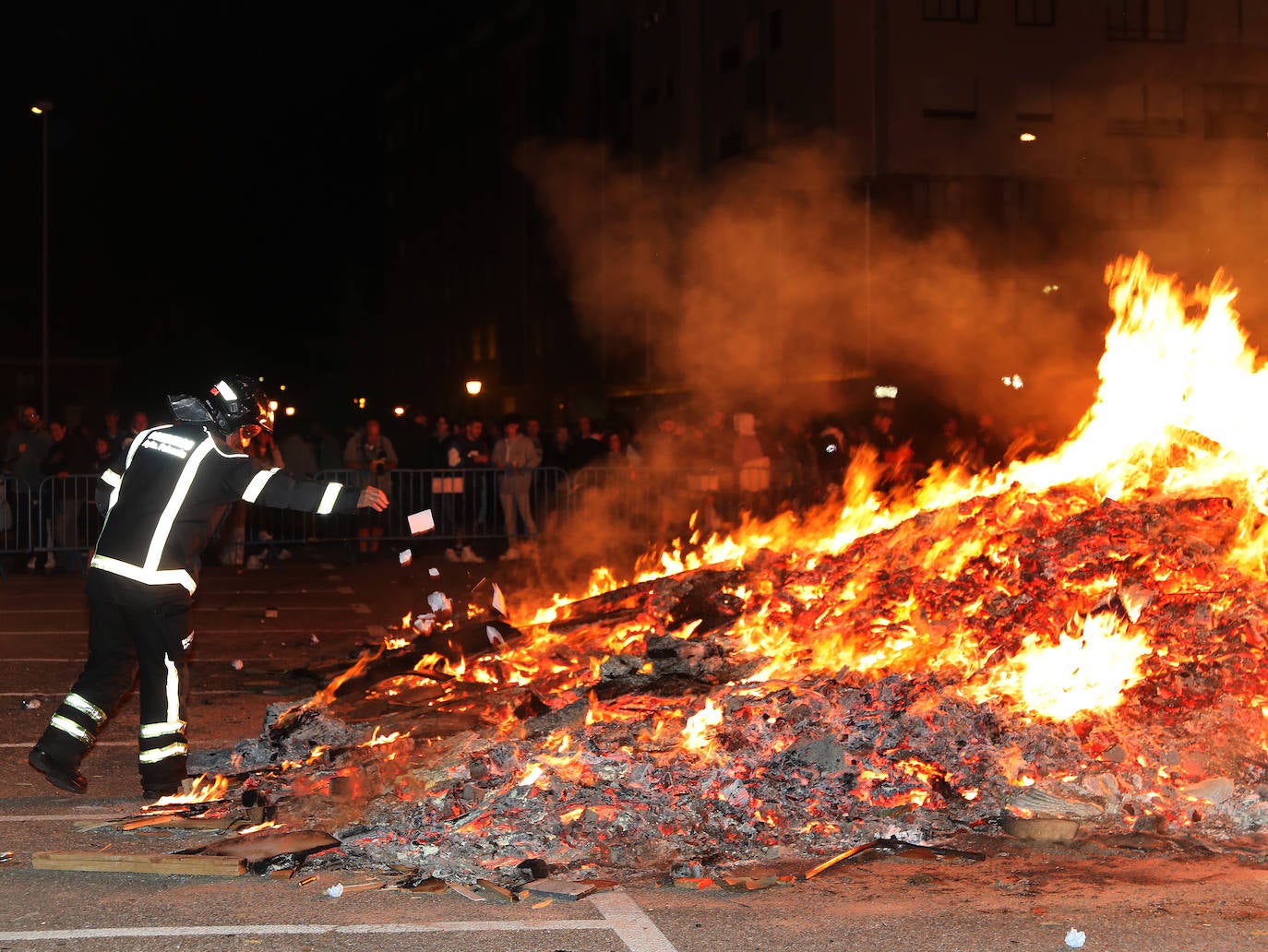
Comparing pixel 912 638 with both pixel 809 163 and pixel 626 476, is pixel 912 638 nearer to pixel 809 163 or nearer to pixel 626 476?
pixel 626 476

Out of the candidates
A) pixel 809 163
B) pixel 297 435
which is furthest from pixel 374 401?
pixel 297 435

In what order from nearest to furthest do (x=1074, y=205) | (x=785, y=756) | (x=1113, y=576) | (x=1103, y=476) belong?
(x=785, y=756), (x=1113, y=576), (x=1103, y=476), (x=1074, y=205)

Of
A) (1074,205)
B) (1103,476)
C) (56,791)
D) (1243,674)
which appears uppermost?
(1074,205)

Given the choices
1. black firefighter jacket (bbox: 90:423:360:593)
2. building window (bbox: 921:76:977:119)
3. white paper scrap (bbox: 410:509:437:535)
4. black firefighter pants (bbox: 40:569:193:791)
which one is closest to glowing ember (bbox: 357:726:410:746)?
black firefighter pants (bbox: 40:569:193:791)

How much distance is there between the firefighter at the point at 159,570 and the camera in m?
6.46

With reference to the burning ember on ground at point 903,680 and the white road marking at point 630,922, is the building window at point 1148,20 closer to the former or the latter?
the burning ember on ground at point 903,680

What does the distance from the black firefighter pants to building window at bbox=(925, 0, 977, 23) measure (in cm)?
2483

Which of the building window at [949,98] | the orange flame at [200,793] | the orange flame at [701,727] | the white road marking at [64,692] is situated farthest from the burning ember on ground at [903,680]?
the building window at [949,98]

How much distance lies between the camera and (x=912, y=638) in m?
7.64

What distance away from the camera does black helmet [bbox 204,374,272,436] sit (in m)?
6.62

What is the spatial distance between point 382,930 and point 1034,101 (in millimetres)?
27058

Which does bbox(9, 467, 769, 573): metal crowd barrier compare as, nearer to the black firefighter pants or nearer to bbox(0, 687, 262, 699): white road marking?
bbox(0, 687, 262, 699): white road marking

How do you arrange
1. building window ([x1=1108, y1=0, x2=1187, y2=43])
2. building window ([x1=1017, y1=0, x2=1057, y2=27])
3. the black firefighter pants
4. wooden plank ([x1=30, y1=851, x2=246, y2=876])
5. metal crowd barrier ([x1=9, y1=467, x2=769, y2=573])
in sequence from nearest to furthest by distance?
wooden plank ([x1=30, y1=851, x2=246, y2=876]) → the black firefighter pants → metal crowd barrier ([x1=9, y1=467, x2=769, y2=573]) → building window ([x1=1017, y1=0, x2=1057, y2=27]) → building window ([x1=1108, y1=0, x2=1187, y2=43])

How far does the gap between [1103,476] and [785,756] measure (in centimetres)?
375
